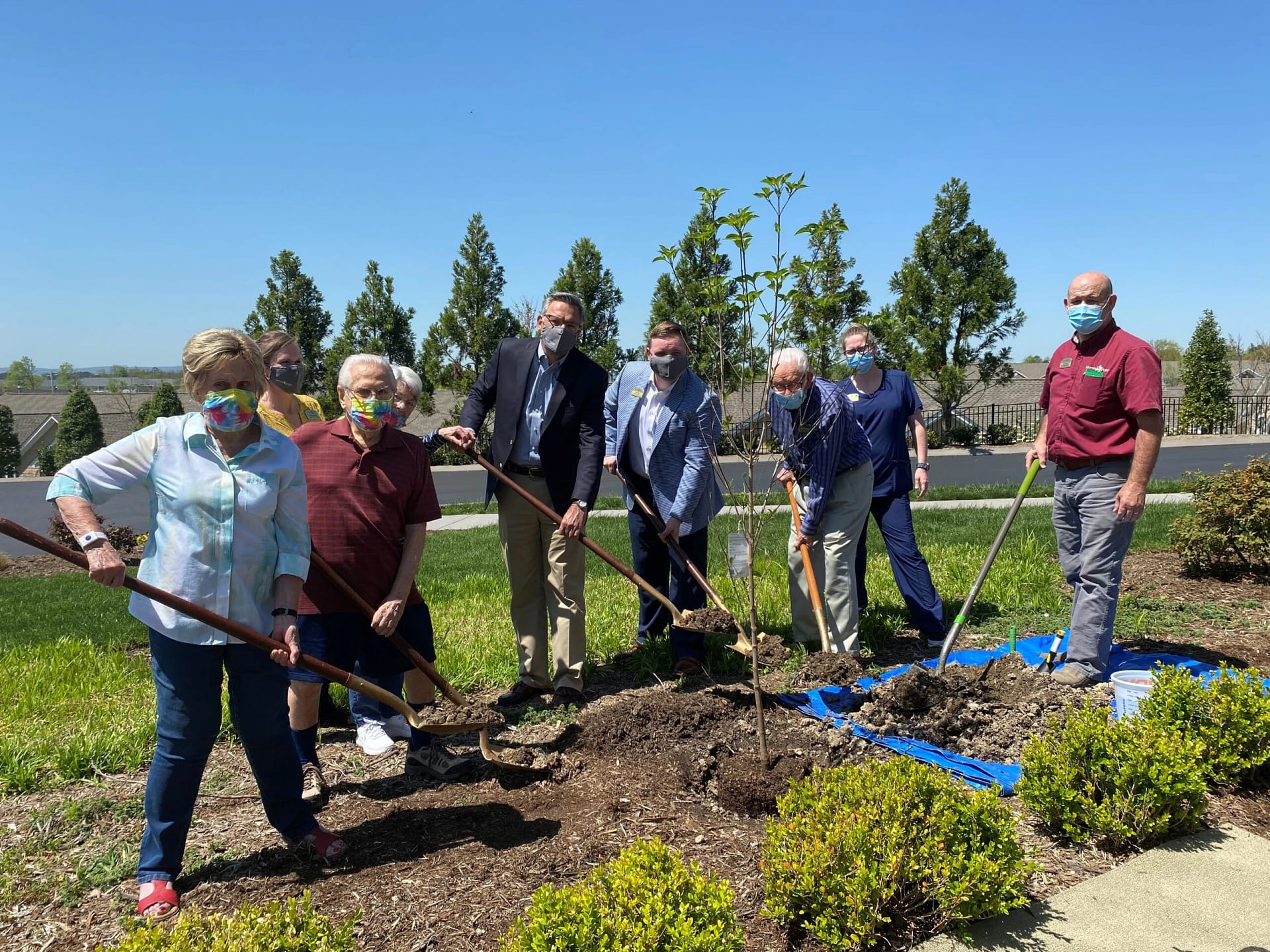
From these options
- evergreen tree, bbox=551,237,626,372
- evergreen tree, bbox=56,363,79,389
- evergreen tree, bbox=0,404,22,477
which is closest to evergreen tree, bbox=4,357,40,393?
evergreen tree, bbox=56,363,79,389

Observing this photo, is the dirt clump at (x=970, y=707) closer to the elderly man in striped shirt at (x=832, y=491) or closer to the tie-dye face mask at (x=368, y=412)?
the elderly man in striped shirt at (x=832, y=491)

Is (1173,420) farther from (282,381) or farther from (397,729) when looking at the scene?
(282,381)

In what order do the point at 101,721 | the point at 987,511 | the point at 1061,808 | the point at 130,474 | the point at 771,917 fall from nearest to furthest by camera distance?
the point at 771,917 → the point at 130,474 → the point at 1061,808 → the point at 101,721 → the point at 987,511

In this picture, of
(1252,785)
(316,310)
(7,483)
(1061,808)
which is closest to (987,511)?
(1252,785)

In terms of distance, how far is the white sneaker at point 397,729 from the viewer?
14.9 ft

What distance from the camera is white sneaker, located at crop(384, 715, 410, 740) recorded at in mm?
4550

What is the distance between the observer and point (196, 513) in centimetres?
289

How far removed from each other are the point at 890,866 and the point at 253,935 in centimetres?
174

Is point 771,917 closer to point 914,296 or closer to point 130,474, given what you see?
point 130,474

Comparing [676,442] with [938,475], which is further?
[938,475]

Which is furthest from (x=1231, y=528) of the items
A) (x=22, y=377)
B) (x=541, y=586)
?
(x=22, y=377)

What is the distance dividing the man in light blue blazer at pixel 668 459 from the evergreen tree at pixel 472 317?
65.0 ft

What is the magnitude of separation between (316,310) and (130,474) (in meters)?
25.3

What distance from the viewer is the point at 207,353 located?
9.52 feet
